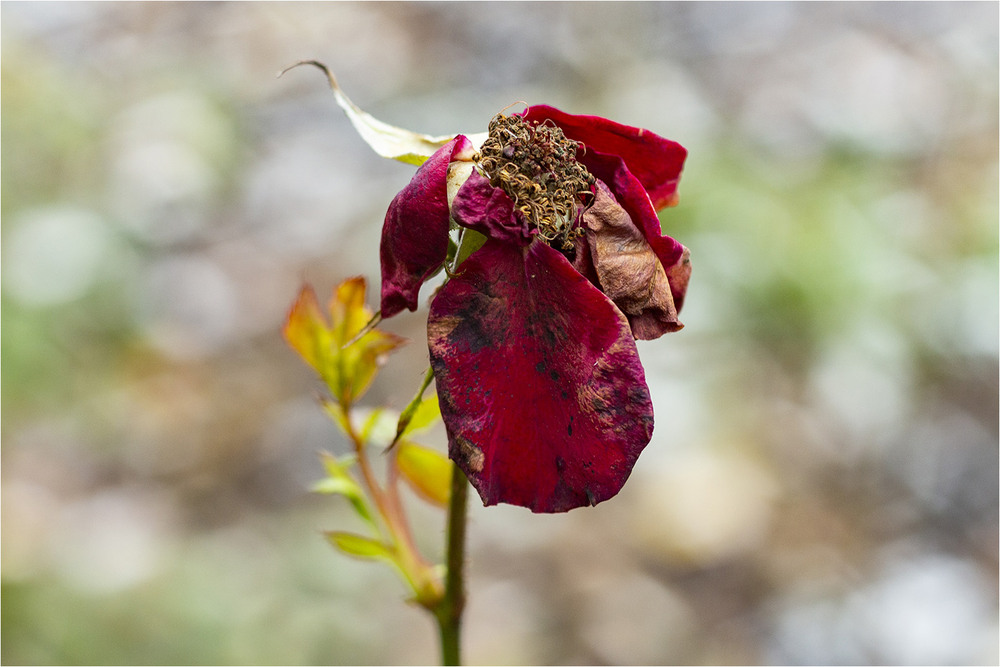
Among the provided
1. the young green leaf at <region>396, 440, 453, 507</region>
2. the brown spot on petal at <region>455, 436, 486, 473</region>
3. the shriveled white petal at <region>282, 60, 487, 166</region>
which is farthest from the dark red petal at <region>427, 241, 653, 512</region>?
the young green leaf at <region>396, 440, 453, 507</region>

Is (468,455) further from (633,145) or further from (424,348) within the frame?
(424,348)

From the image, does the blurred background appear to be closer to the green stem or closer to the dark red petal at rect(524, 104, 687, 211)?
the green stem

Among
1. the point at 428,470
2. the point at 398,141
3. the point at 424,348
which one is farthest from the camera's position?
the point at 424,348

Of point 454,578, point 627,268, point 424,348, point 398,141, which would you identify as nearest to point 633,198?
point 627,268

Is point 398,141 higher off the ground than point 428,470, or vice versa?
point 398,141

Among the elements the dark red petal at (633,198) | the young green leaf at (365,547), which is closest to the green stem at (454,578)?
the young green leaf at (365,547)

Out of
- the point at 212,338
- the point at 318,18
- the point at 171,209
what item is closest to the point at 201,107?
the point at 171,209

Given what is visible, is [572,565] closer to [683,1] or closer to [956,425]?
[956,425]
